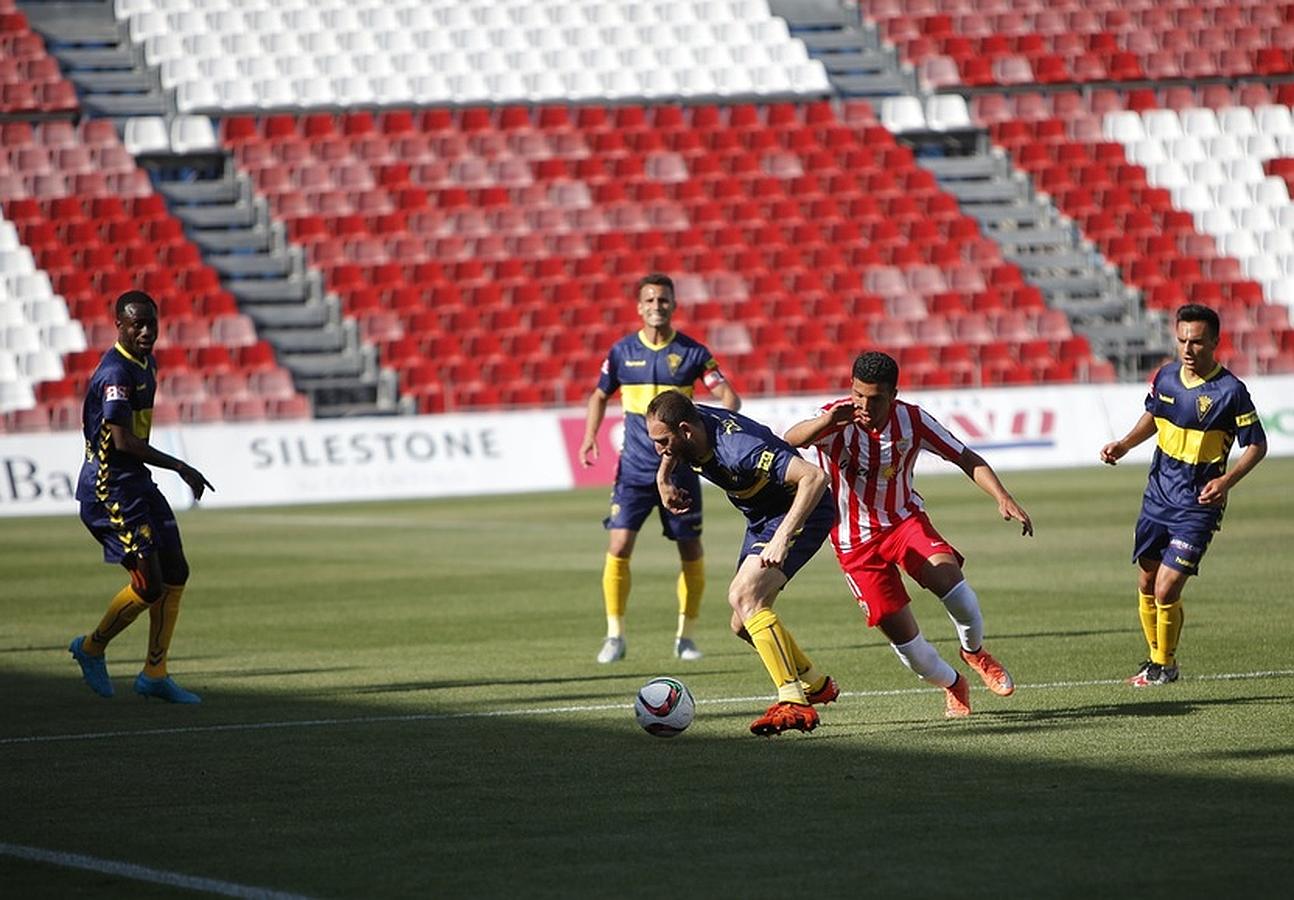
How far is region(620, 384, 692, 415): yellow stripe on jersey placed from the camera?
13.5 meters

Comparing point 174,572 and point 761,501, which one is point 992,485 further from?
point 174,572

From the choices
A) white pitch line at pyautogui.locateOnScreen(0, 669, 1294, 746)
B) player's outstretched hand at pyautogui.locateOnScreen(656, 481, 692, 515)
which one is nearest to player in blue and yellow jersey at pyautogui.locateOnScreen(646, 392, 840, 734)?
player's outstretched hand at pyautogui.locateOnScreen(656, 481, 692, 515)

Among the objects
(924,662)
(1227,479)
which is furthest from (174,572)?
(1227,479)

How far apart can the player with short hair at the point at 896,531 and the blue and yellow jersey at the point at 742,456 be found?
45 centimetres

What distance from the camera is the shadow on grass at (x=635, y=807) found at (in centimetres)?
634

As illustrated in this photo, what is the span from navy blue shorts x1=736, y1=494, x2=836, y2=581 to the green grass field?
770 millimetres

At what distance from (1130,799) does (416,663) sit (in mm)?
6038

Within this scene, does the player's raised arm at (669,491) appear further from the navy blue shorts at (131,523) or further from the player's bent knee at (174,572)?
the player's bent knee at (174,572)

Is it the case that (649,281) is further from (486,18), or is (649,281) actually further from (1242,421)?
(486,18)

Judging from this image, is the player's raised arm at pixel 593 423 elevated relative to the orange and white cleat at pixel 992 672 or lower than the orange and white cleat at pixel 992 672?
elevated

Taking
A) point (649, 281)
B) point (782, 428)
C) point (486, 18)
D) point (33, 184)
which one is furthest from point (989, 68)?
point (649, 281)

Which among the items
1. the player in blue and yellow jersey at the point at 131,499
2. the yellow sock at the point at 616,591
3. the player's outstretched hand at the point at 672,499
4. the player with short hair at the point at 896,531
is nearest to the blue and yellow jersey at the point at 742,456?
the player's outstretched hand at the point at 672,499

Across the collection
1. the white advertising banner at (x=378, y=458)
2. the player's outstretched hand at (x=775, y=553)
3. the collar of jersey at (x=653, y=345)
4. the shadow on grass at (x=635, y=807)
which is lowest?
the shadow on grass at (x=635, y=807)

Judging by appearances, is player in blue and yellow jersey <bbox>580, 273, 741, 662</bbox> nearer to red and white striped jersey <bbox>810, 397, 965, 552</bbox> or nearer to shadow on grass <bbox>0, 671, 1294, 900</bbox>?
shadow on grass <bbox>0, 671, 1294, 900</bbox>
